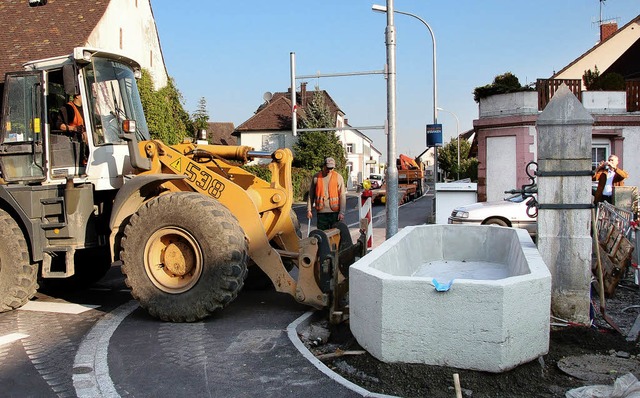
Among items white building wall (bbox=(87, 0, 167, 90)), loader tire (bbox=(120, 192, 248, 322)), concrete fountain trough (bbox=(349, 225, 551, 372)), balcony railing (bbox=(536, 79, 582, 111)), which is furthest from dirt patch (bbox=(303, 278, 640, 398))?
white building wall (bbox=(87, 0, 167, 90))

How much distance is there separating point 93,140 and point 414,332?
5.00 metres

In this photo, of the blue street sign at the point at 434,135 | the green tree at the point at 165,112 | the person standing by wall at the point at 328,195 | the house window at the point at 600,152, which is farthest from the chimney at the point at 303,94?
the person standing by wall at the point at 328,195

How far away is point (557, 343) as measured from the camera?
5832 millimetres

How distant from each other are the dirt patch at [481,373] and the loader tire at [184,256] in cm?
117

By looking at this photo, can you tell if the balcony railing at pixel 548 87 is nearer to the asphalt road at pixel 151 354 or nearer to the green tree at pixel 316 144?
the asphalt road at pixel 151 354

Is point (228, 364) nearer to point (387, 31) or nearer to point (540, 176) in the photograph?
→ point (540, 176)

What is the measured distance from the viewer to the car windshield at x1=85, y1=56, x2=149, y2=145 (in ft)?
25.9

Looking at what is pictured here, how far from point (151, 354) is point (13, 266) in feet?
9.40

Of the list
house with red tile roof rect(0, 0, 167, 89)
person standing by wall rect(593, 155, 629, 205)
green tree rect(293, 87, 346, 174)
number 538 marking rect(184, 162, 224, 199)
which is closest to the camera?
number 538 marking rect(184, 162, 224, 199)

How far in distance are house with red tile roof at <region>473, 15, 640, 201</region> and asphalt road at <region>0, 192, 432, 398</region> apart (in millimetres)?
13590

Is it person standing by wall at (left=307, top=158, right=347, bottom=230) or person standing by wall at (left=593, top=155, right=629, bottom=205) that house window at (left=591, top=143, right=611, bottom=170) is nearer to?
person standing by wall at (left=593, top=155, right=629, bottom=205)

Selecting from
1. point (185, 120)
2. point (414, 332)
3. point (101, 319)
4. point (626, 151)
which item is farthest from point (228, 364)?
point (185, 120)

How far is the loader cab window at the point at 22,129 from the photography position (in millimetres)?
8070

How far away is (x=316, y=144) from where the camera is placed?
51.2 meters
